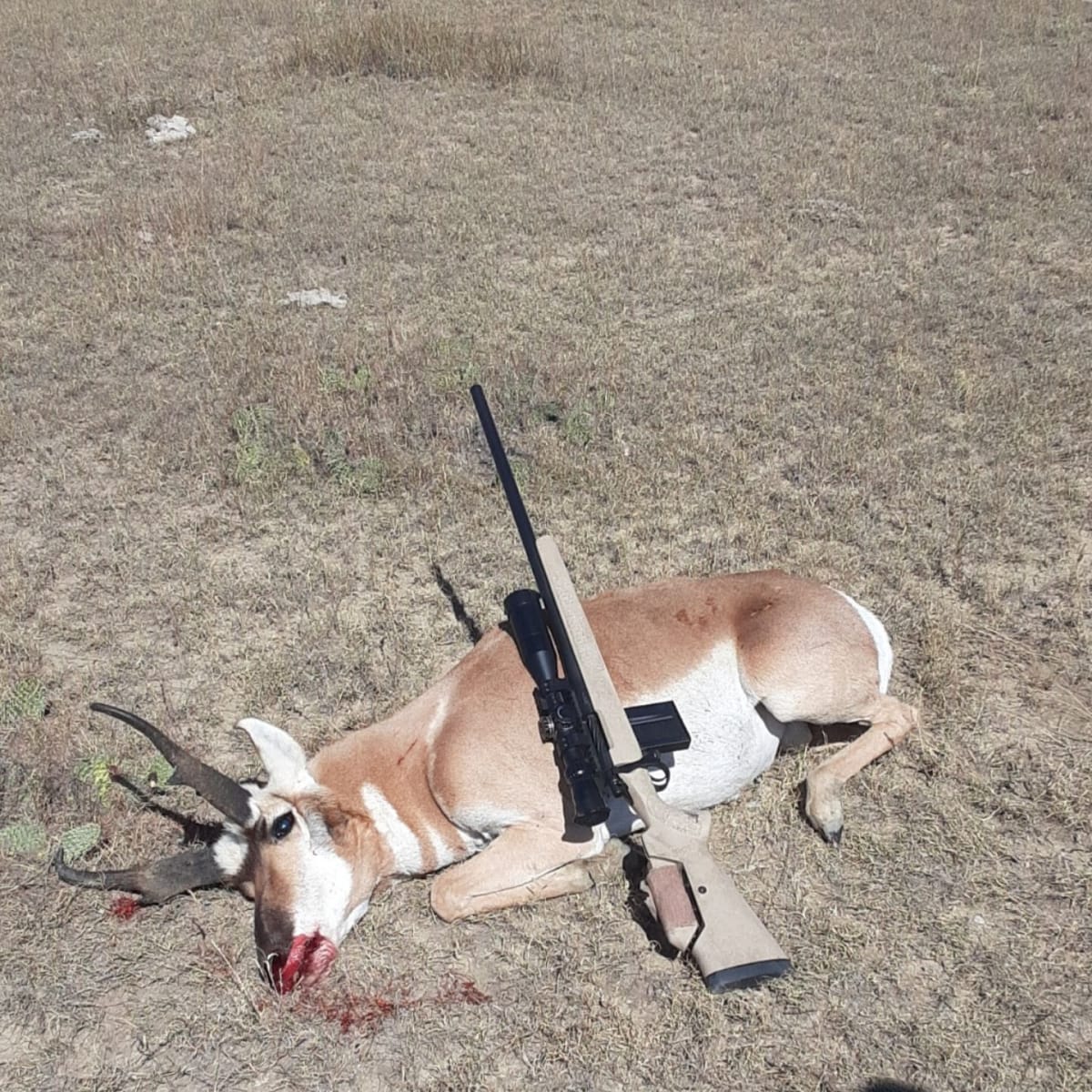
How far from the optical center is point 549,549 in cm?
483

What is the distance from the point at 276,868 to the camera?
398 cm

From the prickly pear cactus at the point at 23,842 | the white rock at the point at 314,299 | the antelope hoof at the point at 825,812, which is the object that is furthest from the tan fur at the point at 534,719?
the white rock at the point at 314,299

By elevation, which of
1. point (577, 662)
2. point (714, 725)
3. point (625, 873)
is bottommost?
point (625, 873)

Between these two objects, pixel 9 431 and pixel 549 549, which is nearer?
pixel 549 549

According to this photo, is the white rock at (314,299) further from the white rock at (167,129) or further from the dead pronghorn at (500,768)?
the dead pronghorn at (500,768)

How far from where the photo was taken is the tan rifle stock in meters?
3.65

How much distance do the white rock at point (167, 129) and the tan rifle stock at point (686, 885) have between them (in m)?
11.3

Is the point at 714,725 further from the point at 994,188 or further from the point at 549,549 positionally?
the point at 994,188

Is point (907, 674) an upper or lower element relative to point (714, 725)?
lower

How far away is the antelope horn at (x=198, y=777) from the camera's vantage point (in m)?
3.76

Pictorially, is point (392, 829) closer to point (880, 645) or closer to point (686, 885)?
point (686, 885)

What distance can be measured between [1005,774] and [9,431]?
6.66m

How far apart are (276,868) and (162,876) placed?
0.40m

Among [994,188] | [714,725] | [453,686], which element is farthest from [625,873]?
[994,188]
